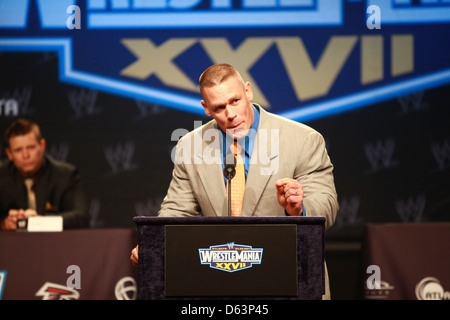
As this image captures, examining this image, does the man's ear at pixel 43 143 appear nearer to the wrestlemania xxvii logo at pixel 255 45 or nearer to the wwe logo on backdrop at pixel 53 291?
the wrestlemania xxvii logo at pixel 255 45

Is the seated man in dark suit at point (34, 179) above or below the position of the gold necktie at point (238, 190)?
above

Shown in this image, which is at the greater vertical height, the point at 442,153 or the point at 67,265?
the point at 442,153

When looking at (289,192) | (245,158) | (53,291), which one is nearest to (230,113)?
(245,158)

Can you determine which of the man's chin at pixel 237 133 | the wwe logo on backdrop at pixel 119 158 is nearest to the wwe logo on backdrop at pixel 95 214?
the wwe logo on backdrop at pixel 119 158

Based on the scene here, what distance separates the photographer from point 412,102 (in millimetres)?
5020

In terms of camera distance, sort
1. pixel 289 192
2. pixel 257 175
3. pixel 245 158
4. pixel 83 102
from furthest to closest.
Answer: pixel 83 102
pixel 245 158
pixel 257 175
pixel 289 192

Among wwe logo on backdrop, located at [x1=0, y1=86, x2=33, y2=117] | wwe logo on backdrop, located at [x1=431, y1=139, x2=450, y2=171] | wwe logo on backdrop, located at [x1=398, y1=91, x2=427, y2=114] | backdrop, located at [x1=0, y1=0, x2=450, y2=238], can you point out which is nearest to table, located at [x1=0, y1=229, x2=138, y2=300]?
backdrop, located at [x1=0, y1=0, x2=450, y2=238]

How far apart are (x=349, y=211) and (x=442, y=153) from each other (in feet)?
3.18

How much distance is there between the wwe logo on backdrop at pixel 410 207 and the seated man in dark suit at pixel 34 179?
108 inches

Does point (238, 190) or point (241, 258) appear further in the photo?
point (238, 190)

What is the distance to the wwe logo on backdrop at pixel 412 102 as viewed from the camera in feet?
16.4

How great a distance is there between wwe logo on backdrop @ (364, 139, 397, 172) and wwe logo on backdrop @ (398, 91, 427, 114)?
0.32 m

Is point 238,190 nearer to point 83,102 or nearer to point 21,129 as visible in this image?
point 83,102

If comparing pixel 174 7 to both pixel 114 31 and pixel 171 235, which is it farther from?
pixel 171 235
